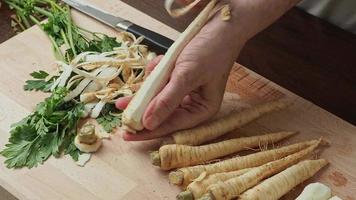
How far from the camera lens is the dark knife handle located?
1558 millimetres

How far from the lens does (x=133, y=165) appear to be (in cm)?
133

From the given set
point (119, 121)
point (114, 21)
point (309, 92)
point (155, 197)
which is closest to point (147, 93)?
point (119, 121)

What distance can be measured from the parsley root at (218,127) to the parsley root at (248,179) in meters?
0.13

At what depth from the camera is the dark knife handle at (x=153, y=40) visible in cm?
156

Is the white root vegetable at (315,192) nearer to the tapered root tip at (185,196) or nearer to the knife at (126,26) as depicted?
the tapered root tip at (185,196)

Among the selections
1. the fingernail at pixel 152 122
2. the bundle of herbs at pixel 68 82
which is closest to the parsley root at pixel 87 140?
the bundle of herbs at pixel 68 82

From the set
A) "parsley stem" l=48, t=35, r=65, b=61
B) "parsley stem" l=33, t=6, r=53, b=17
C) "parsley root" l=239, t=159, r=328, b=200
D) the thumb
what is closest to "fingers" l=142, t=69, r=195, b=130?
the thumb

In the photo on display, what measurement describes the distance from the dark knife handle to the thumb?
0.25 metres

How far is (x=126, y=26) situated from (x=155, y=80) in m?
0.32

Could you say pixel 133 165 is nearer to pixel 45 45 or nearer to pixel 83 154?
pixel 83 154

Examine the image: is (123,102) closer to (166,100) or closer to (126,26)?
(166,100)

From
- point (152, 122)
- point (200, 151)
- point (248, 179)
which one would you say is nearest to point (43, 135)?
point (152, 122)

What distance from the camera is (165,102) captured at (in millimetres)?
1306

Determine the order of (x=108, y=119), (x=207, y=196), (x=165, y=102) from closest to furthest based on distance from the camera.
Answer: (x=207, y=196), (x=165, y=102), (x=108, y=119)
